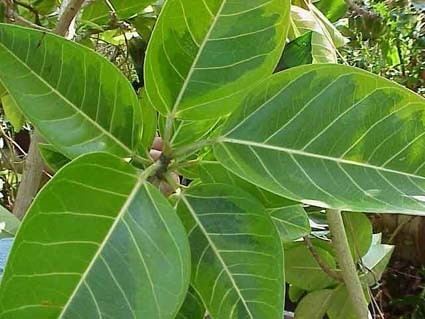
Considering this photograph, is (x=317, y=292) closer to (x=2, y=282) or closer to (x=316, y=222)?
(x=316, y=222)

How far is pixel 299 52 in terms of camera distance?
0.42 m

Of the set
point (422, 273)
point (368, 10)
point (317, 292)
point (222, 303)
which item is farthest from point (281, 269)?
point (422, 273)

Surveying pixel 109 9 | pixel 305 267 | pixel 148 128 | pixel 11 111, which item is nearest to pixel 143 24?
pixel 109 9

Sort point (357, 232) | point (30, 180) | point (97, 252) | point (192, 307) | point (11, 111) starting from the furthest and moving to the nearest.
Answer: point (11, 111) < point (357, 232) < point (30, 180) < point (192, 307) < point (97, 252)

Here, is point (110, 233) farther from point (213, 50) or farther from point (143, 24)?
point (143, 24)

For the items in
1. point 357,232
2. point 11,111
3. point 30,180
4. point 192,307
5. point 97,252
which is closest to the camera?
point 97,252

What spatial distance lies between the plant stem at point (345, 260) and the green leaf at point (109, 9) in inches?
13.1

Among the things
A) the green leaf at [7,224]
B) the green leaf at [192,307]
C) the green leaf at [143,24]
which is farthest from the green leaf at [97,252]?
the green leaf at [143,24]

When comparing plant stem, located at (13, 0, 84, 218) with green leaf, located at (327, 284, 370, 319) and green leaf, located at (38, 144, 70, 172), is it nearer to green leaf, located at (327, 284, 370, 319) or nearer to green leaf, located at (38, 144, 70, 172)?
green leaf, located at (38, 144, 70, 172)

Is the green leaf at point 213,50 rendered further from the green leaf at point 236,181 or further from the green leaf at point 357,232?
the green leaf at point 357,232

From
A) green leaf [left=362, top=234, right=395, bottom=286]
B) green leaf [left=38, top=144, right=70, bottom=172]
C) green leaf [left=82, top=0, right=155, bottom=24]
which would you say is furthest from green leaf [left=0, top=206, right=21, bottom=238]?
green leaf [left=362, top=234, right=395, bottom=286]

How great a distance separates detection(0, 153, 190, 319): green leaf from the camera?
0.28m

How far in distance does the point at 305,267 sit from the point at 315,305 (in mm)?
75

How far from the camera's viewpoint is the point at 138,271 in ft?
0.98
